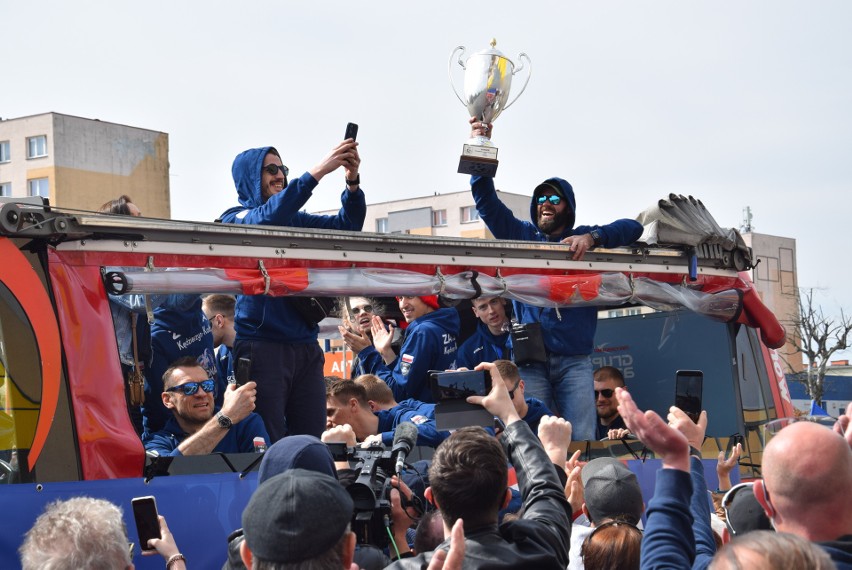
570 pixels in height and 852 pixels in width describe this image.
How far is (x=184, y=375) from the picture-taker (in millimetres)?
6051

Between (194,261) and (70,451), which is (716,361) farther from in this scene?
(70,451)

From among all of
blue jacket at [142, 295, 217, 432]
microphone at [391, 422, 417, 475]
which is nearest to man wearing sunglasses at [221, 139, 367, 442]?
blue jacket at [142, 295, 217, 432]

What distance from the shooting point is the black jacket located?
10.3 feet

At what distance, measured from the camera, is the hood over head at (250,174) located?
275 inches

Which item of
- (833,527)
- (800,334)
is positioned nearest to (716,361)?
(833,527)

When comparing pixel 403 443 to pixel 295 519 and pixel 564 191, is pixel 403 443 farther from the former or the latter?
pixel 564 191

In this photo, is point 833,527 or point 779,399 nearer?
point 833,527

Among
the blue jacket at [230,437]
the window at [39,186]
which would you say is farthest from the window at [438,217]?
the blue jacket at [230,437]

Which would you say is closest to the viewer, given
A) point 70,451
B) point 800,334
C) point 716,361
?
point 70,451

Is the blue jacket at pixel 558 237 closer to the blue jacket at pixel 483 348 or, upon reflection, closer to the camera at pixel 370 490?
the blue jacket at pixel 483 348

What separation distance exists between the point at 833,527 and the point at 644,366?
6.21 meters

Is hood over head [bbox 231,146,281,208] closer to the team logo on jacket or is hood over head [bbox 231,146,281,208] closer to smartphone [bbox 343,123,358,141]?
smartphone [bbox 343,123,358,141]

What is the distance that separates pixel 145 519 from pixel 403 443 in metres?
1.06

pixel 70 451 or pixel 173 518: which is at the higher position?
pixel 70 451
